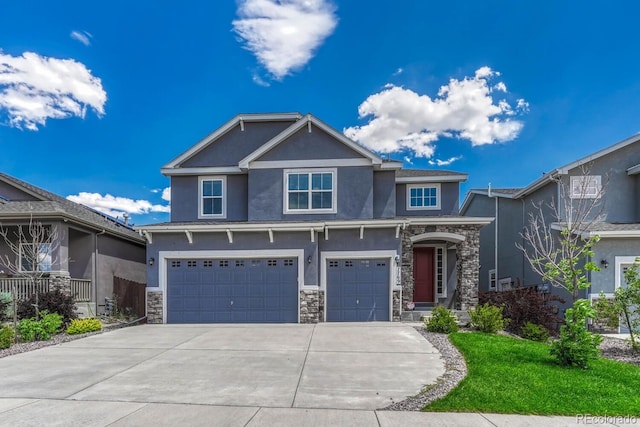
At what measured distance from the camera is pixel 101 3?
1267 cm

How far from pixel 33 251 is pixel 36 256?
19cm

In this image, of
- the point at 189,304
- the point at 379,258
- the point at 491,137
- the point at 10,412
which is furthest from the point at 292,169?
the point at 491,137

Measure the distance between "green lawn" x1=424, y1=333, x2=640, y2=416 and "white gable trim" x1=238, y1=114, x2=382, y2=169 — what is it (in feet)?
26.7

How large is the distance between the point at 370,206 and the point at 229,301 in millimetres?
6382

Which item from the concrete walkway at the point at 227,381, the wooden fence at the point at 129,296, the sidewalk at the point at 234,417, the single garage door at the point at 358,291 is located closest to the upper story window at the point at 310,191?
the single garage door at the point at 358,291

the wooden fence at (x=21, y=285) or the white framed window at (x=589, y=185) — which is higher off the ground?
the white framed window at (x=589, y=185)

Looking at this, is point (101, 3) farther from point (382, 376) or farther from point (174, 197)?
point (382, 376)

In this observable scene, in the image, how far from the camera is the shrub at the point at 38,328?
32.6 ft

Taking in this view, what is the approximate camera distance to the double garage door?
1293 centimetres

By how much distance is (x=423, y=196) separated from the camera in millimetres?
15438

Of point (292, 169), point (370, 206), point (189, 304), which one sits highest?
point (292, 169)

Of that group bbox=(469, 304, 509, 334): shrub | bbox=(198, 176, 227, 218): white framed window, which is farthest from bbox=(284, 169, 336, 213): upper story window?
bbox=(469, 304, 509, 334): shrub

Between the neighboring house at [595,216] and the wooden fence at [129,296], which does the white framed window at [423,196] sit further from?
the wooden fence at [129,296]
